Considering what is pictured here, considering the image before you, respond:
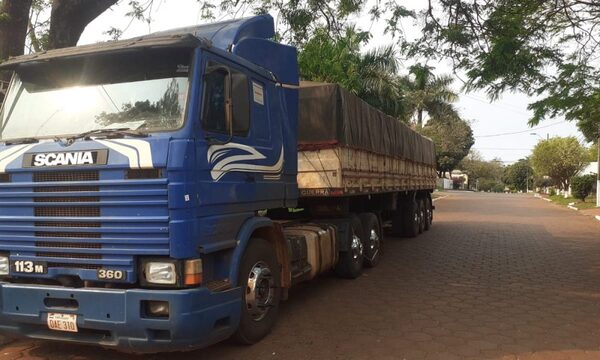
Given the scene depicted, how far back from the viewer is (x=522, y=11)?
10211mm

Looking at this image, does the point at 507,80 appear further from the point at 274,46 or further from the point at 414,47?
the point at 274,46

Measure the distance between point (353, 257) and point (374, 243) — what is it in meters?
1.32

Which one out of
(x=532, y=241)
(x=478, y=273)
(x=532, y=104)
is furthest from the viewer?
(x=532, y=241)

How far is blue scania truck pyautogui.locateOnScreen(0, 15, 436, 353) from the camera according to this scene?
4.07 meters

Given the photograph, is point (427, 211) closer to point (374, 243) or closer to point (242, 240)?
point (374, 243)

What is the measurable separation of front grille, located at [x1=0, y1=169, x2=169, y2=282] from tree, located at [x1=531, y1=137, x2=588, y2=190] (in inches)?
1904

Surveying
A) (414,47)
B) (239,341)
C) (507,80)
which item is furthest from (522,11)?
(239,341)

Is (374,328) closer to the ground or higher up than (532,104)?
closer to the ground

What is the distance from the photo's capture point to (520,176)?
Answer: 107 meters

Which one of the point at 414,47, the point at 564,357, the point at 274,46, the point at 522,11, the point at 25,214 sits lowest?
the point at 564,357

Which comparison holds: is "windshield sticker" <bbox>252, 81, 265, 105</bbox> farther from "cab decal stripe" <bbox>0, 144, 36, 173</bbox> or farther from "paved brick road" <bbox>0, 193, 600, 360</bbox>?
"paved brick road" <bbox>0, 193, 600, 360</bbox>

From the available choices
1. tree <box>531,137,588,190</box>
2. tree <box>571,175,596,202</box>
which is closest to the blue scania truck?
tree <box>571,175,596,202</box>

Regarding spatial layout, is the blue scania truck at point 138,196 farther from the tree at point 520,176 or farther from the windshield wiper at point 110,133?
the tree at point 520,176

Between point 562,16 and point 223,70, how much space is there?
9835 millimetres
